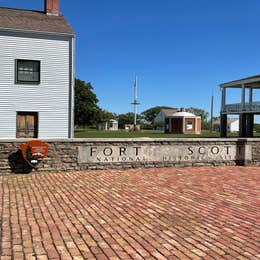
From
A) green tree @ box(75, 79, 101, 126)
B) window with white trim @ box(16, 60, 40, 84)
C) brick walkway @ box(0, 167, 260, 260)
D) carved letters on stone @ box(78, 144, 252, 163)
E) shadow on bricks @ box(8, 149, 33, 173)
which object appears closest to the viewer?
brick walkway @ box(0, 167, 260, 260)

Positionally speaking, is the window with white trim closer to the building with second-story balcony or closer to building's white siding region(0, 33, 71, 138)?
building's white siding region(0, 33, 71, 138)

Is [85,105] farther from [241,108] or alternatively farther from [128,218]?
[128,218]

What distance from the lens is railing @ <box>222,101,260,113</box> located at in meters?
35.4

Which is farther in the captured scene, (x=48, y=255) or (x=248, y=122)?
(x=248, y=122)

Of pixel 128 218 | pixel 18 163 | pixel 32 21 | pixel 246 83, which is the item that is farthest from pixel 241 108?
pixel 128 218

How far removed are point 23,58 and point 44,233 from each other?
13.7m

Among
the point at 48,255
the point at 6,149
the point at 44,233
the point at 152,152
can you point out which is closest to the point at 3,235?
the point at 44,233

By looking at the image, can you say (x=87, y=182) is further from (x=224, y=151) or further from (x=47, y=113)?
(x=47, y=113)

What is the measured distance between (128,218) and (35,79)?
42.9 feet

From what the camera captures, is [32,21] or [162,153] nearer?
[162,153]

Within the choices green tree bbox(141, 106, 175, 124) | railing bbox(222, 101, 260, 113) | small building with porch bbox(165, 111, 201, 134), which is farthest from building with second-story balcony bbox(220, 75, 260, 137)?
green tree bbox(141, 106, 175, 124)

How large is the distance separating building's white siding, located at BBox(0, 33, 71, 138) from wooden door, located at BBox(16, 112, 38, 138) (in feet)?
0.74

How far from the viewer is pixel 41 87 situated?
17.1 metres

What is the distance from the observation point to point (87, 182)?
8.67m
